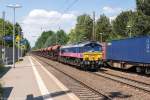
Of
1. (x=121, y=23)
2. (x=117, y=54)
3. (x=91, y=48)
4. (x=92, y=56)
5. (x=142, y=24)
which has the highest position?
(x=121, y=23)

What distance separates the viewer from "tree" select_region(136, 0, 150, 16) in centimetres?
6838

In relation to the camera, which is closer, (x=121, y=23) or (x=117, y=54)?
(x=117, y=54)

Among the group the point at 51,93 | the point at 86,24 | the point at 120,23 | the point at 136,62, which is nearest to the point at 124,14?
the point at 120,23

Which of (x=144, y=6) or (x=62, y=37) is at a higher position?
(x=144, y=6)

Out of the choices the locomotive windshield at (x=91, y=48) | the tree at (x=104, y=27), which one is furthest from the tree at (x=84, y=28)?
the locomotive windshield at (x=91, y=48)

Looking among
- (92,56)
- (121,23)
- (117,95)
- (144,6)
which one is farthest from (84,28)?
(117,95)

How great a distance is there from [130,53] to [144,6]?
37.1 metres

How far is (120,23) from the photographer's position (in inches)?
4033

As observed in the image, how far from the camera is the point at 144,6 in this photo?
68.7 metres

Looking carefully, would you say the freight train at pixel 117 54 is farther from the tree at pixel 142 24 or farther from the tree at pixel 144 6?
the tree at pixel 144 6

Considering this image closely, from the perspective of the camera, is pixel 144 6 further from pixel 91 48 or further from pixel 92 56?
pixel 92 56

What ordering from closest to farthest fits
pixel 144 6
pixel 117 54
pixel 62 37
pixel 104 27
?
pixel 117 54 < pixel 144 6 < pixel 104 27 < pixel 62 37

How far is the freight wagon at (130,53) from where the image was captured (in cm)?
2941

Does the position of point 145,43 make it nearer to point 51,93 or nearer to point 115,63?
point 115,63
